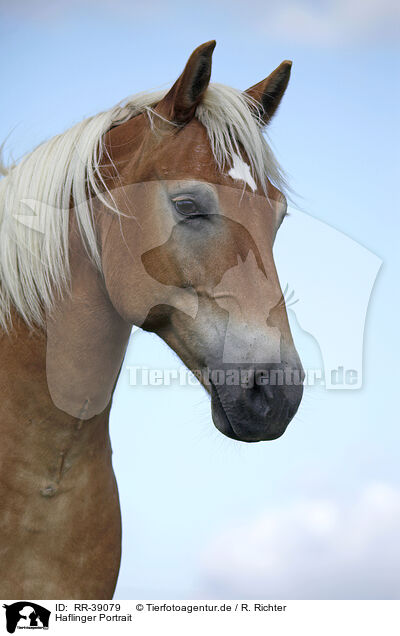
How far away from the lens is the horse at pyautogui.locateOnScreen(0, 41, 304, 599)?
1.97 m

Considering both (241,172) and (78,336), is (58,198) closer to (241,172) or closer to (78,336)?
(78,336)

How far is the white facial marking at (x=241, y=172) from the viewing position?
2.06m

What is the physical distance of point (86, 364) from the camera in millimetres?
2279

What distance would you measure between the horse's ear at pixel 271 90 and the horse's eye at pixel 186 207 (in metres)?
0.58

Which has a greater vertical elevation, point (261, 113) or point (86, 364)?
point (261, 113)

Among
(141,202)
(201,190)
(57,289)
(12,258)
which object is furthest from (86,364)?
(201,190)

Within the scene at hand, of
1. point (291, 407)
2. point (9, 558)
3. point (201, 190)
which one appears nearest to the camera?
point (291, 407)

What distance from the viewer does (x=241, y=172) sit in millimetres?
2076

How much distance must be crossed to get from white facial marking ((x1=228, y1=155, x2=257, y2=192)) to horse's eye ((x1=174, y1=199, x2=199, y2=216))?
16 cm
